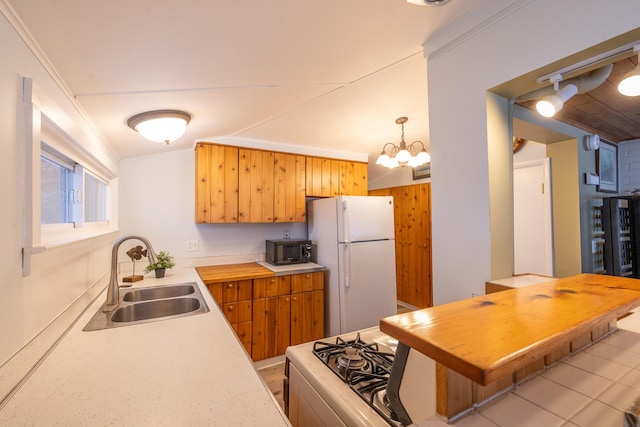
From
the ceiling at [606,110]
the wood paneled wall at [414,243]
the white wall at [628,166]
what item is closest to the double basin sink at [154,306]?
the ceiling at [606,110]

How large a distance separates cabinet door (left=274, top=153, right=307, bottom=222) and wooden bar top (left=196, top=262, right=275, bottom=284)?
1.95 feet

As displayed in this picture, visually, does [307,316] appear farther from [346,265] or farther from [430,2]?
[430,2]

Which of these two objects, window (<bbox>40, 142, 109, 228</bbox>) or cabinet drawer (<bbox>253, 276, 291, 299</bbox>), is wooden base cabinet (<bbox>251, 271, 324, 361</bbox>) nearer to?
cabinet drawer (<bbox>253, 276, 291, 299</bbox>)

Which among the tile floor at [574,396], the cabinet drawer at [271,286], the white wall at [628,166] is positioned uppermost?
the white wall at [628,166]

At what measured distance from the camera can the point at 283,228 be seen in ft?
11.4

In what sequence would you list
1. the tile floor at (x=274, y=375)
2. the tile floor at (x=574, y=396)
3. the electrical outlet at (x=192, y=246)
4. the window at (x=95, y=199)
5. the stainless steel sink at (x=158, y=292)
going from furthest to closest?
the electrical outlet at (x=192, y=246), the tile floor at (x=274, y=375), the window at (x=95, y=199), the stainless steel sink at (x=158, y=292), the tile floor at (x=574, y=396)

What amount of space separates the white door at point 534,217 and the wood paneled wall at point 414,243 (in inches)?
61.8

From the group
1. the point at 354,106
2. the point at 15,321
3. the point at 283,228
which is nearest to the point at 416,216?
the point at 283,228

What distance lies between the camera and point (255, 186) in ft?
9.96

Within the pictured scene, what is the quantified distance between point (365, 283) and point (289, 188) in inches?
52.7

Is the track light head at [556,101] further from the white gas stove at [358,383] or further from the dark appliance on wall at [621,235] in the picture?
the dark appliance on wall at [621,235]

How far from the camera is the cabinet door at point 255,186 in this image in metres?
2.97

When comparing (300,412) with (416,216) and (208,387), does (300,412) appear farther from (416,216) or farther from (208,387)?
(416,216)

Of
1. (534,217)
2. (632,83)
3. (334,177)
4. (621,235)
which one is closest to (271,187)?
(334,177)
